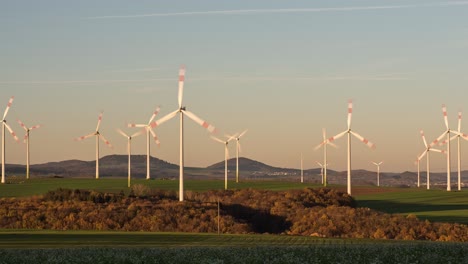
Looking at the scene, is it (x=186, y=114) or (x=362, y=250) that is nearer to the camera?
(x=362, y=250)

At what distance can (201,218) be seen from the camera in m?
97.6

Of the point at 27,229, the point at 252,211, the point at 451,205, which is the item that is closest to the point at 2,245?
the point at 27,229

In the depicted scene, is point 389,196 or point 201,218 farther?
point 389,196

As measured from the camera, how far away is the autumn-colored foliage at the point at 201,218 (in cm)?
9294

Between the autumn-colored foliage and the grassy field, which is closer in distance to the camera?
the autumn-colored foliage

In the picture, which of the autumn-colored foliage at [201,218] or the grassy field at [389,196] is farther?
the grassy field at [389,196]

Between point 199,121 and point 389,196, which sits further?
point 389,196

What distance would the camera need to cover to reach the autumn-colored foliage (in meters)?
92.9

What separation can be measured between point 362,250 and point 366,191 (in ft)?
454

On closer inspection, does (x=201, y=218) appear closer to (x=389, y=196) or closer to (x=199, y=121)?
(x=199, y=121)

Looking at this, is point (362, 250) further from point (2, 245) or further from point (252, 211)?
point (252, 211)

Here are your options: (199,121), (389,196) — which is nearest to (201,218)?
(199,121)

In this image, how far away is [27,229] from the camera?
287ft

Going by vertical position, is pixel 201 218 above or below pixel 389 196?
below
